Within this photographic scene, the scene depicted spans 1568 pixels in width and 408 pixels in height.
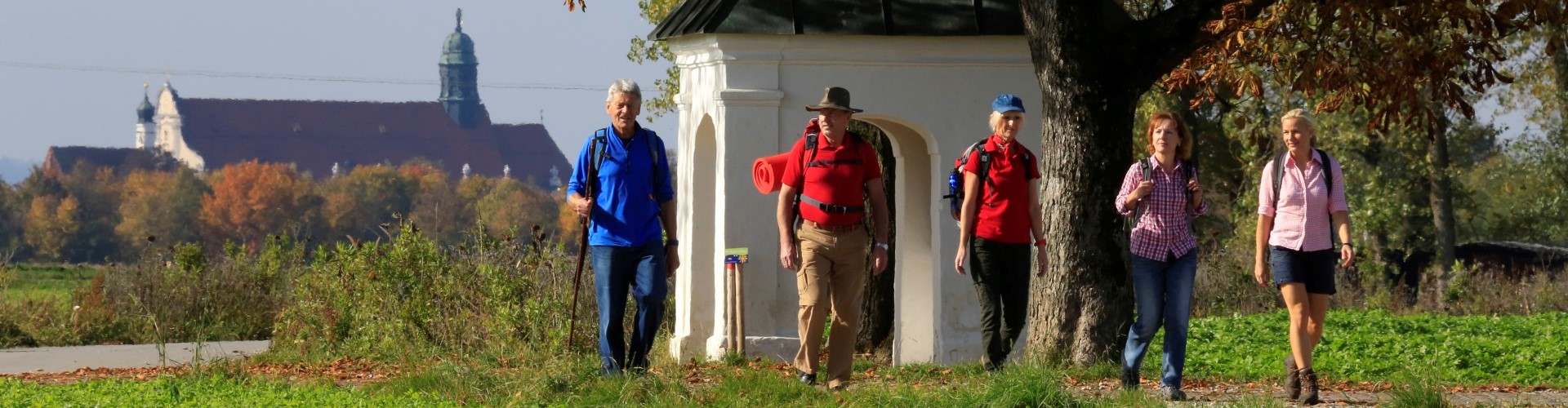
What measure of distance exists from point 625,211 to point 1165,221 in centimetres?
248

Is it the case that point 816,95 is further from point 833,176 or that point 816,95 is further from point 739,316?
point 833,176

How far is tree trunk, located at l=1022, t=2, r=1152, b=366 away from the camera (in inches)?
389

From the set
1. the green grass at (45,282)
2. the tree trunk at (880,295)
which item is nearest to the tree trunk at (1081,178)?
the tree trunk at (880,295)

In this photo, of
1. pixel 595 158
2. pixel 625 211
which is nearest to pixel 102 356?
pixel 595 158

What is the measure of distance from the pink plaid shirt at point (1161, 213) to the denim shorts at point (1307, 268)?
39 cm

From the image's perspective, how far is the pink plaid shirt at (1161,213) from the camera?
8055 millimetres

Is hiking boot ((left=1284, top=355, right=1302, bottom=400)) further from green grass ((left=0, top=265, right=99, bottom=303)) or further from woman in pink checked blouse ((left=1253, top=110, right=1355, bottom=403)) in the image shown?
green grass ((left=0, top=265, right=99, bottom=303))

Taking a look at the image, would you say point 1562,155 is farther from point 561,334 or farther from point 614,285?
point 614,285

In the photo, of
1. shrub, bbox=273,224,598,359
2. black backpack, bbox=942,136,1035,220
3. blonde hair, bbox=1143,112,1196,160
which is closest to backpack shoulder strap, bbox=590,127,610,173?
black backpack, bbox=942,136,1035,220

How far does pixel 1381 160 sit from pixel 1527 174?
681 cm

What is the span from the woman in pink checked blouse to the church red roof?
177932mm

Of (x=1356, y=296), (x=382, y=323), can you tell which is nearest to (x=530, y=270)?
(x=382, y=323)

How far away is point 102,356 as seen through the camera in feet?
50.9

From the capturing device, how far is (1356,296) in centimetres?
2270
